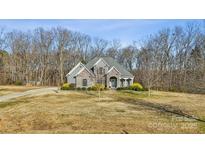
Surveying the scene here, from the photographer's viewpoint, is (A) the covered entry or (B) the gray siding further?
(A) the covered entry

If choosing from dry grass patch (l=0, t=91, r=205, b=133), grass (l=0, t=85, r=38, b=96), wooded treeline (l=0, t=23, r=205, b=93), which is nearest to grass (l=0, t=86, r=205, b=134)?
dry grass patch (l=0, t=91, r=205, b=133)

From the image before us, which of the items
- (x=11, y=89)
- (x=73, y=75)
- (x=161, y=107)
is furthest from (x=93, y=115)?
(x=11, y=89)

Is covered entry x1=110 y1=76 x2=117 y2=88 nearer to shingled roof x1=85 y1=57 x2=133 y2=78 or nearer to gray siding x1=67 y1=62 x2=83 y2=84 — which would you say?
shingled roof x1=85 y1=57 x2=133 y2=78

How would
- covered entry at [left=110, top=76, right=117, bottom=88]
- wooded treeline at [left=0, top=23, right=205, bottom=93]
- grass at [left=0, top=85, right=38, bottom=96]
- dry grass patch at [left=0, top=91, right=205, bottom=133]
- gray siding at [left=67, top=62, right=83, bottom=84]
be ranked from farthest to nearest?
covered entry at [left=110, top=76, right=117, bottom=88] < gray siding at [left=67, top=62, right=83, bottom=84] < grass at [left=0, top=85, right=38, bottom=96] < wooded treeline at [left=0, top=23, right=205, bottom=93] < dry grass patch at [left=0, top=91, right=205, bottom=133]

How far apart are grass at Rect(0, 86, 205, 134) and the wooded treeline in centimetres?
45

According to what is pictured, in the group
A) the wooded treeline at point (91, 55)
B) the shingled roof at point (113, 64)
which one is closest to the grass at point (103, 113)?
the wooded treeline at point (91, 55)

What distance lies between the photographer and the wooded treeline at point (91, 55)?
616 centimetres

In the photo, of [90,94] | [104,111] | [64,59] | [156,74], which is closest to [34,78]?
[64,59]

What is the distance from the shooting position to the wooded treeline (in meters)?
6.16

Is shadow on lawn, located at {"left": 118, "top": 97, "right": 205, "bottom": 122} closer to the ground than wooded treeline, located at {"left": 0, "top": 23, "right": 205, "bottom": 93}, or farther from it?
closer to the ground

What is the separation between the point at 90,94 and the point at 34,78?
1575 millimetres
